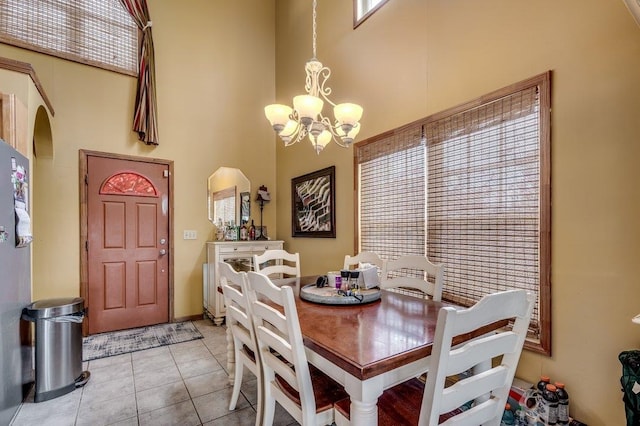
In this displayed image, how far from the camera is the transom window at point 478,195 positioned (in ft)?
6.31

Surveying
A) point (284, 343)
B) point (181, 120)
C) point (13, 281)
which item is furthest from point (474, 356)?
point (181, 120)

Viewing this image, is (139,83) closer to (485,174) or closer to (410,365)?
(485,174)

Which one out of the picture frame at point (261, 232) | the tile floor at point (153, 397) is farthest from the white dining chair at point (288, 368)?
the picture frame at point (261, 232)

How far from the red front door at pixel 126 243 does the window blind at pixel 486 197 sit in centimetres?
328

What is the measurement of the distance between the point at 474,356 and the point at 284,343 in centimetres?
74

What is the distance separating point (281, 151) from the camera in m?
4.76

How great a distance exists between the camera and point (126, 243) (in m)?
3.77

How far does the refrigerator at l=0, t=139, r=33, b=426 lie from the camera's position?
1.88m

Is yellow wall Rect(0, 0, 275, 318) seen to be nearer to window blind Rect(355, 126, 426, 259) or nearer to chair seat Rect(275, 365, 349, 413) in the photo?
window blind Rect(355, 126, 426, 259)

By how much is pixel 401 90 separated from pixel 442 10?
65 cm

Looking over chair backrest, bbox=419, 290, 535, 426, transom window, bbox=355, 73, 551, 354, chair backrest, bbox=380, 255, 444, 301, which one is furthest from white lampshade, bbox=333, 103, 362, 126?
chair backrest, bbox=419, 290, 535, 426

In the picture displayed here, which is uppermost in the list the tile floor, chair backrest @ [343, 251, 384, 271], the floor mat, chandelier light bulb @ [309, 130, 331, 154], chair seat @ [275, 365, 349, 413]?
chandelier light bulb @ [309, 130, 331, 154]

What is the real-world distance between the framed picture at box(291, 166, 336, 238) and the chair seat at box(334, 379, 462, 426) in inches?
89.1

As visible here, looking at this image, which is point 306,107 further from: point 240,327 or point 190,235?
point 190,235
